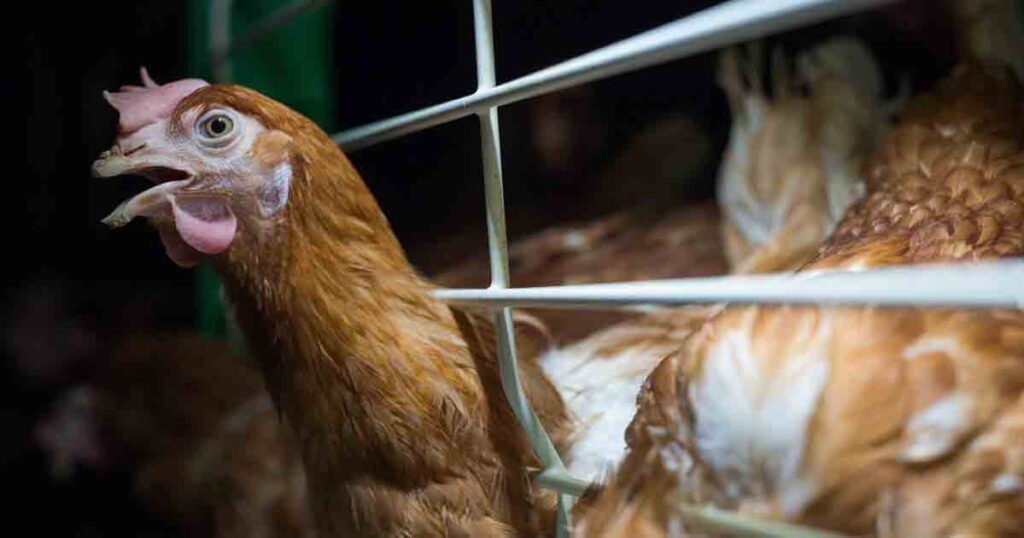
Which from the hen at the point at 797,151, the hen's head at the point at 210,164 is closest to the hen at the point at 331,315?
the hen's head at the point at 210,164

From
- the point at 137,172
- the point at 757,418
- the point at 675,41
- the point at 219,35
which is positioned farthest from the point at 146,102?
the point at 219,35

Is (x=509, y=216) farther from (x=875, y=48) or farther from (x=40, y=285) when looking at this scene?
(x=40, y=285)

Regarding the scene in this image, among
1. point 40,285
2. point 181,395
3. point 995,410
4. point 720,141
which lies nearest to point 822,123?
point 720,141

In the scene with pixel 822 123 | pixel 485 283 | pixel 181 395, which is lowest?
pixel 181 395

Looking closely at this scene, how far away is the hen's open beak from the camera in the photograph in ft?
2.89

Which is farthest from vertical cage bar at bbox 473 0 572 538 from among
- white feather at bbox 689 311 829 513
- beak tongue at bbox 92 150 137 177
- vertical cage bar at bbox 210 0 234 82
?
vertical cage bar at bbox 210 0 234 82

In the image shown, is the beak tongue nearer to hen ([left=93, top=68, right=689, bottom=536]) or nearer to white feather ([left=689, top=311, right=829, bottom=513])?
hen ([left=93, top=68, right=689, bottom=536])

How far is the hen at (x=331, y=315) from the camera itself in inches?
35.2

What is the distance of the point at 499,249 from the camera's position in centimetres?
85

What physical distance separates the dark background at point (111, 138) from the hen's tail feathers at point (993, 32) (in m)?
0.59

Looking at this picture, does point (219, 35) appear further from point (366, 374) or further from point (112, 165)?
point (366, 374)

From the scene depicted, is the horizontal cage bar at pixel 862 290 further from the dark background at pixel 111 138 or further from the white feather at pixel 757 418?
the dark background at pixel 111 138

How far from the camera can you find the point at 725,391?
0.65 m

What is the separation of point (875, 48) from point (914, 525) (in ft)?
4.73
